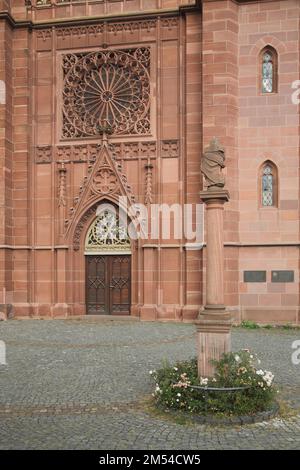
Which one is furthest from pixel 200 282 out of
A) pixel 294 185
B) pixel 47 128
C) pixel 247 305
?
pixel 47 128

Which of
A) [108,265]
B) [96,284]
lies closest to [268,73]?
[108,265]

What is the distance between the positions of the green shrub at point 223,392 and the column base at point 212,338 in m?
0.14

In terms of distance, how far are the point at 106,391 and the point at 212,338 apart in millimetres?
1691

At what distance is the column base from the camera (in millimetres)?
6715

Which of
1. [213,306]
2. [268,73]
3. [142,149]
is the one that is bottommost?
[213,306]

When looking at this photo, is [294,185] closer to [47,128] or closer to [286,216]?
[286,216]

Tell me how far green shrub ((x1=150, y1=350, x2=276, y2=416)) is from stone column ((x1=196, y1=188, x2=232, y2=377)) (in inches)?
7.3

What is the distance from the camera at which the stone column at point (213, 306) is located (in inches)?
265

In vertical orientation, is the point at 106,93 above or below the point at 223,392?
above

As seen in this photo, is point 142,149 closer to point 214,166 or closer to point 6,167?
point 6,167

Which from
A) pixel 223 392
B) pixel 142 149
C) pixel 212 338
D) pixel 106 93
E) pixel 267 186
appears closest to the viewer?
pixel 223 392

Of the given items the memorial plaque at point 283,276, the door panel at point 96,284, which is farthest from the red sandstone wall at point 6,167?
the memorial plaque at point 283,276

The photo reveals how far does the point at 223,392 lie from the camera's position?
6.09 m

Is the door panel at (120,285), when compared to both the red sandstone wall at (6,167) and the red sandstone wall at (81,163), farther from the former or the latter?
the red sandstone wall at (6,167)
